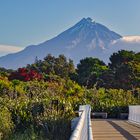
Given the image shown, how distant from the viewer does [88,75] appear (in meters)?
86.7

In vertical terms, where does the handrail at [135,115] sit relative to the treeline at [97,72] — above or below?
below

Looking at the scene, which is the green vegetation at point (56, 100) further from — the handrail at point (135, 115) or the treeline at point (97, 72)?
the handrail at point (135, 115)

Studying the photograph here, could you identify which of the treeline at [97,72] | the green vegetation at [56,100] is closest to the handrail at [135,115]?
the green vegetation at [56,100]

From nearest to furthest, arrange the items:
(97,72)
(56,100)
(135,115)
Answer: (135,115) → (56,100) → (97,72)

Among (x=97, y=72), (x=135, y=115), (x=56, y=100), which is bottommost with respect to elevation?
(x=135, y=115)

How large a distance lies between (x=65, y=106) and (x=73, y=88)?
88.7 feet

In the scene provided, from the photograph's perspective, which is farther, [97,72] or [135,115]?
[97,72]

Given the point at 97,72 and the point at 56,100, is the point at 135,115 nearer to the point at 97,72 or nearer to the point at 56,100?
the point at 56,100

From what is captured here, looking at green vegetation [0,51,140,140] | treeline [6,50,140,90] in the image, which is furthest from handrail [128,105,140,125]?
treeline [6,50,140,90]

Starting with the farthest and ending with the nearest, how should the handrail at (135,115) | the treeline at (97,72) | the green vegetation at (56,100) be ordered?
the treeline at (97,72)
the handrail at (135,115)
the green vegetation at (56,100)

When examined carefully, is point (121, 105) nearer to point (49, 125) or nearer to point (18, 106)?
point (18, 106)

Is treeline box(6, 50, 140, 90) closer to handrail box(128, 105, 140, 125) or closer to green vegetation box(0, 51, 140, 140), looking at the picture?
green vegetation box(0, 51, 140, 140)

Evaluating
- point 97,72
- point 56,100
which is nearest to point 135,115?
point 56,100

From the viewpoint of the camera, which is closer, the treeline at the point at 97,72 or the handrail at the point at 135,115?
the handrail at the point at 135,115
